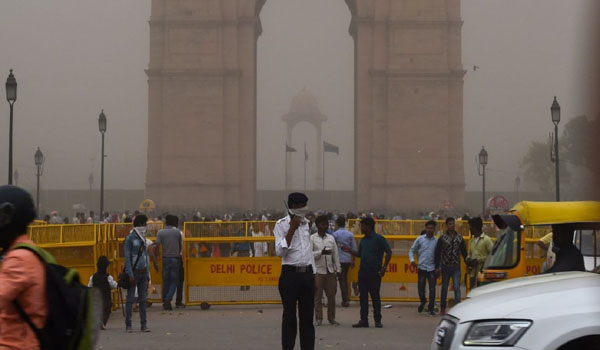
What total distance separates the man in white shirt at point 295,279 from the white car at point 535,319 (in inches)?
115

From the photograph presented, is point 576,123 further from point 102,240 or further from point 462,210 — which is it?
Answer: point 462,210

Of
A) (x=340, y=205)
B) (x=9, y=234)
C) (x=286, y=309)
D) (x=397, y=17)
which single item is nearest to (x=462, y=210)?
(x=397, y=17)

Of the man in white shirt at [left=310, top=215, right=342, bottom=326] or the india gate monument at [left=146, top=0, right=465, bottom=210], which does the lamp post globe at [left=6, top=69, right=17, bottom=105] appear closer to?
the man in white shirt at [left=310, top=215, right=342, bottom=326]

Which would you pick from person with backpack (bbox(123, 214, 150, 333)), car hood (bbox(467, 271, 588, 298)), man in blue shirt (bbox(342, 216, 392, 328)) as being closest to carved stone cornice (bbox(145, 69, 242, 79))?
man in blue shirt (bbox(342, 216, 392, 328))

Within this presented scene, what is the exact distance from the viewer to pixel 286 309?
26.7 ft

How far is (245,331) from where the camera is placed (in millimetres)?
11375

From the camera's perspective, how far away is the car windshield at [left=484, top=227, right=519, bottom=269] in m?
8.94

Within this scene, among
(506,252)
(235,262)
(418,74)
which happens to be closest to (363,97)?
(418,74)

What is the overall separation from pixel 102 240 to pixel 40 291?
10.9m

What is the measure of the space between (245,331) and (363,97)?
3180cm

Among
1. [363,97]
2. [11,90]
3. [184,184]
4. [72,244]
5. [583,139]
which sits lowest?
[72,244]

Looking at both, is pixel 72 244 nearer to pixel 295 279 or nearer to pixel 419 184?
pixel 295 279

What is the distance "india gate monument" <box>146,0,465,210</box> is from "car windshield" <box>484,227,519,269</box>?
33.2 m

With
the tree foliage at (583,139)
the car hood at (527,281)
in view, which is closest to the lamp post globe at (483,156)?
the car hood at (527,281)
